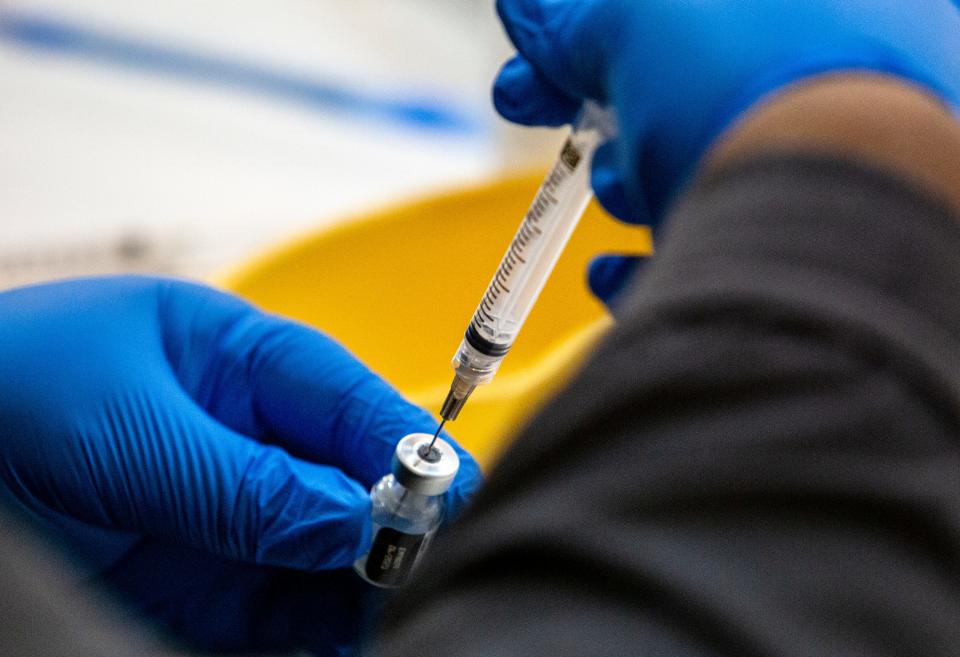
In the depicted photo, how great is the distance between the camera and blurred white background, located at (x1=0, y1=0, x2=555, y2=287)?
5.40 feet

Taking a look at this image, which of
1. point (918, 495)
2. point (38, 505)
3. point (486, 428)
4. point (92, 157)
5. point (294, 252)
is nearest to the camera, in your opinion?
point (918, 495)

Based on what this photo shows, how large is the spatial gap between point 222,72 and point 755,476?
89.2 inches

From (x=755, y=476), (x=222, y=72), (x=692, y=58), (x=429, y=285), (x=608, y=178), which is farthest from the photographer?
(x=222, y=72)

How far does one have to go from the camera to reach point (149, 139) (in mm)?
1945

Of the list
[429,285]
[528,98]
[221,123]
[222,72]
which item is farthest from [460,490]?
[222,72]

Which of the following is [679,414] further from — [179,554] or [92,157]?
[92,157]

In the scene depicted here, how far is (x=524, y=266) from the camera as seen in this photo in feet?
2.03

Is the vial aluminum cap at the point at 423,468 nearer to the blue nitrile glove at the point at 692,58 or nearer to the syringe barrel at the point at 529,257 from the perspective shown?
the syringe barrel at the point at 529,257

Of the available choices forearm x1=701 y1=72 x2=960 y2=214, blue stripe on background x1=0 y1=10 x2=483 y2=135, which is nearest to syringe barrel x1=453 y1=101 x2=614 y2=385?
forearm x1=701 y1=72 x2=960 y2=214

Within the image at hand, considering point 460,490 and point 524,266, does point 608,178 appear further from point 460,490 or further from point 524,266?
point 460,490

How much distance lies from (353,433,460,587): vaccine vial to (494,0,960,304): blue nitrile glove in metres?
0.20

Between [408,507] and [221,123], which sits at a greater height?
[408,507]

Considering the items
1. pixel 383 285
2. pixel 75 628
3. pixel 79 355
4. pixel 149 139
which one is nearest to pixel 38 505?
pixel 79 355

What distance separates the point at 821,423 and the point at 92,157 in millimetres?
1837
